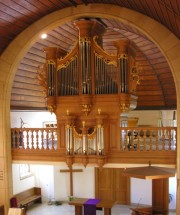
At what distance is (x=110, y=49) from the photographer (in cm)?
1096

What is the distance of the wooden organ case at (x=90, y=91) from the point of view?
25.8 feet

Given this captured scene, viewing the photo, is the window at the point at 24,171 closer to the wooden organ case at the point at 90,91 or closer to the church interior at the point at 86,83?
the church interior at the point at 86,83

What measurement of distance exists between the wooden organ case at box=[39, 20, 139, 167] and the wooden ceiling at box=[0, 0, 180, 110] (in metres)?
1.08

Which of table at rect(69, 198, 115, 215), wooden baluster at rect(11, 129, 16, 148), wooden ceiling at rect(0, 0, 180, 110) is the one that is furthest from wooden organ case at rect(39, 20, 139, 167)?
table at rect(69, 198, 115, 215)

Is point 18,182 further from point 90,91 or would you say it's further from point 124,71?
point 124,71

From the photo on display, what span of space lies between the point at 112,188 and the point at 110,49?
5.83 meters

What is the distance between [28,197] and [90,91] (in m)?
6.09

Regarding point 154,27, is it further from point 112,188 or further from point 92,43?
point 112,188

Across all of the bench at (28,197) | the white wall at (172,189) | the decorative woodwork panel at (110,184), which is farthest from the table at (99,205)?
the white wall at (172,189)

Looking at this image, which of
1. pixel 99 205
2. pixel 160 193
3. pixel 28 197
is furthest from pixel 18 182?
pixel 160 193

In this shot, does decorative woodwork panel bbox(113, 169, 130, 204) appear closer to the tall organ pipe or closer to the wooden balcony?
the wooden balcony

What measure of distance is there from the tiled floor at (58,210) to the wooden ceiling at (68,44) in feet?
13.2

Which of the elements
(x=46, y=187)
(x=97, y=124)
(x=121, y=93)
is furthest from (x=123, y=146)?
(x=46, y=187)

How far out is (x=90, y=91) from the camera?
318 inches
